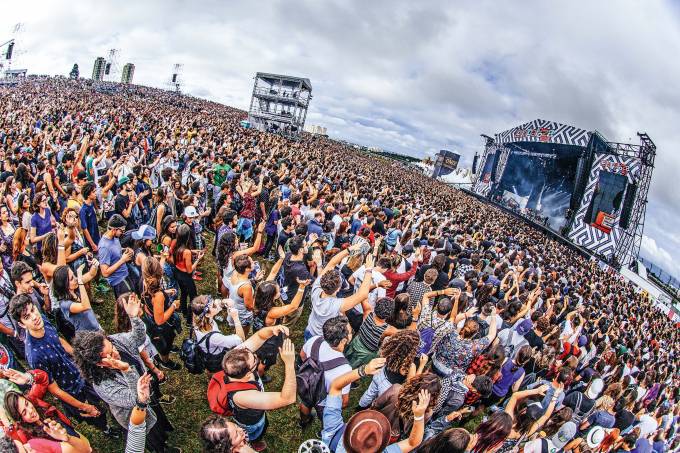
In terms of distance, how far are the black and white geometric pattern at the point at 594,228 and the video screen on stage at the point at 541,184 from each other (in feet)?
9.79

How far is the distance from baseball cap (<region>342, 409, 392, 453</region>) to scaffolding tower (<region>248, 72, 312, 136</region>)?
35378 mm

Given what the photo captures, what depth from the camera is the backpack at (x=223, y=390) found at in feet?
7.96

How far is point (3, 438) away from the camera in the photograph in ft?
5.48

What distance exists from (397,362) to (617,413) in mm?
3852

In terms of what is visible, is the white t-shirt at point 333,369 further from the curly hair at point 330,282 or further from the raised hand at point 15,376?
the raised hand at point 15,376

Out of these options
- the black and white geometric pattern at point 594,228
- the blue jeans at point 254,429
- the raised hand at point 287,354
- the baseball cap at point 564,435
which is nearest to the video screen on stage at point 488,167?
the black and white geometric pattern at point 594,228

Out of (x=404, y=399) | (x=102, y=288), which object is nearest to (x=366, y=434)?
(x=404, y=399)

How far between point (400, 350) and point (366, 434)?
91 cm

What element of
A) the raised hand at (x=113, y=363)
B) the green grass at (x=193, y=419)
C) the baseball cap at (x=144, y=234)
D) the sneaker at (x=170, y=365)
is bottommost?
the green grass at (x=193, y=419)

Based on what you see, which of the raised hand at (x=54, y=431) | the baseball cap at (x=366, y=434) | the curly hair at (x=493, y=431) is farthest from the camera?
the curly hair at (x=493, y=431)

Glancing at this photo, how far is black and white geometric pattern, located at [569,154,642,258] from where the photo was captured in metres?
20.2

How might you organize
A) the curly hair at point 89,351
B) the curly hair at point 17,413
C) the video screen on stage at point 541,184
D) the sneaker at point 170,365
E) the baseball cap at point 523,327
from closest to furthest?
the curly hair at point 17,413 → the curly hair at point 89,351 → the sneaker at point 170,365 → the baseball cap at point 523,327 → the video screen on stage at point 541,184

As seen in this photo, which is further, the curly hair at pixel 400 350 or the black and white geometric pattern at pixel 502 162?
the black and white geometric pattern at pixel 502 162

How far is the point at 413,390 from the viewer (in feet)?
A: 8.07
